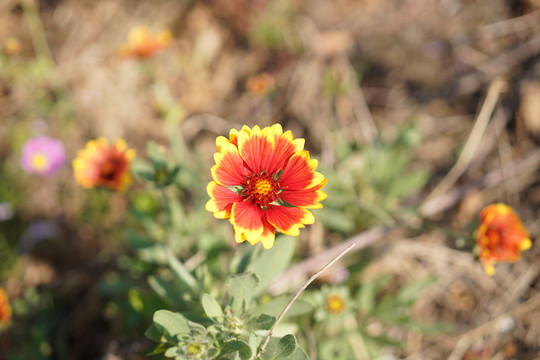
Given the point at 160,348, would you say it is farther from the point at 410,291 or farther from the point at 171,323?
the point at 410,291

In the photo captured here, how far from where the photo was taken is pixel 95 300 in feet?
8.87

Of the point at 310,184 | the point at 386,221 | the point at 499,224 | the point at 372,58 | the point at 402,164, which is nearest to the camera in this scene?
the point at 310,184

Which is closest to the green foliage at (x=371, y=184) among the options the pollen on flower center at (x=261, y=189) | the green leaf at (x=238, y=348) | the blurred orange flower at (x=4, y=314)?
the pollen on flower center at (x=261, y=189)

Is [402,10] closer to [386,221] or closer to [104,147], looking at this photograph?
[386,221]

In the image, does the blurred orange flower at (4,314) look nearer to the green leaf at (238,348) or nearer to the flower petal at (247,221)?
the green leaf at (238,348)

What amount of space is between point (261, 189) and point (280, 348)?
2.03 feet

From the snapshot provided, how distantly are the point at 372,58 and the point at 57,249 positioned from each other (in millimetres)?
3184

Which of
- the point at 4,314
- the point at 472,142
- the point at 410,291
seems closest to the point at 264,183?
the point at 410,291

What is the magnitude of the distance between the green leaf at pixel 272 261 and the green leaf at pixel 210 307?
264mm

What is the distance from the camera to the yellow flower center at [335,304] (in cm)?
211

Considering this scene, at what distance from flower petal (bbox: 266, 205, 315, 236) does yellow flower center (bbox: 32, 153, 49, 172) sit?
2.16 metres

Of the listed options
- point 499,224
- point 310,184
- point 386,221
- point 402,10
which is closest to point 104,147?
point 310,184

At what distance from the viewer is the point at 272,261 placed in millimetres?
1701

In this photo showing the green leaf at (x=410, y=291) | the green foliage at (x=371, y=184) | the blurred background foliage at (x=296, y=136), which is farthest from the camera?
the green foliage at (x=371, y=184)
